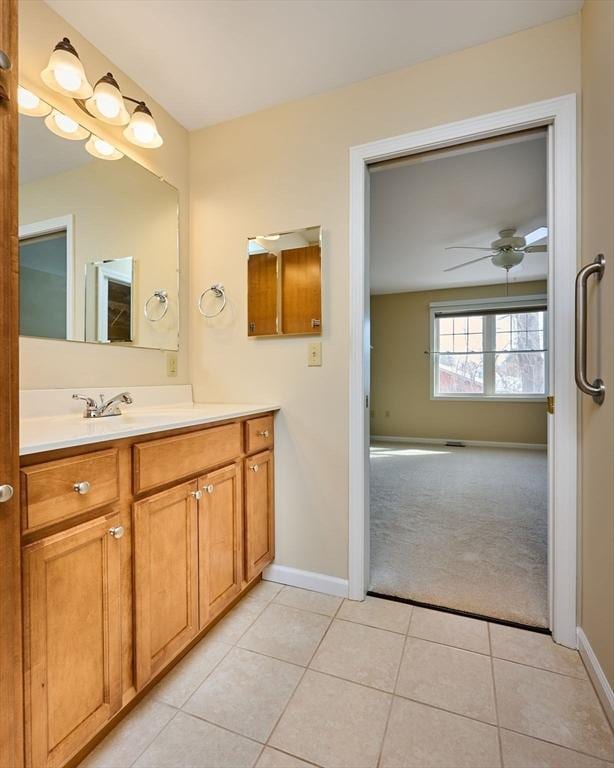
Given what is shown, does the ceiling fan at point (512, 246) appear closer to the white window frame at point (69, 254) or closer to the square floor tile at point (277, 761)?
the white window frame at point (69, 254)

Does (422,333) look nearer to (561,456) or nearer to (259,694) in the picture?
(561,456)

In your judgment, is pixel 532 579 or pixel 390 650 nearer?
pixel 390 650

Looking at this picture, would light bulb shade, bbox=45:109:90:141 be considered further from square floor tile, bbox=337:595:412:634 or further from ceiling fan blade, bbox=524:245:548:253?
ceiling fan blade, bbox=524:245:548:253

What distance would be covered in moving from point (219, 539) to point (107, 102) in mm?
1827

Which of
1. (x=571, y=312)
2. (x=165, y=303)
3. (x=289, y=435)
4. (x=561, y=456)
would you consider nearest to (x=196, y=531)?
(x=289, y=435)

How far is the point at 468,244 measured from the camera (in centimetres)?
414

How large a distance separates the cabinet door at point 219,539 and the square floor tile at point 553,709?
1.01m

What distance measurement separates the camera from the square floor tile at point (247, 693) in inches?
44.1

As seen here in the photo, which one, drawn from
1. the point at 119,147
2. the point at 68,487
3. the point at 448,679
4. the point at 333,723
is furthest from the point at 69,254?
the point at 448,679

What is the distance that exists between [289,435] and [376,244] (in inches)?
118

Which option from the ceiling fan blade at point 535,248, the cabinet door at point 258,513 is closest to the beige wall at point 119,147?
the cabinet door at point 258,513

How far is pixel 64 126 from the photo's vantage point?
4.79 ft

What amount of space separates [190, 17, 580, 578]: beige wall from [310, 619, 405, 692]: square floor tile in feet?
0.99

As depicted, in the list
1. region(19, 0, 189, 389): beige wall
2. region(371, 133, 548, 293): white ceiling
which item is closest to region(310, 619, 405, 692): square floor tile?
region(19, 0, 189, 389): beige wall
